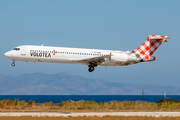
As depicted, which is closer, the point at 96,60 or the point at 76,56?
the point at 76,56

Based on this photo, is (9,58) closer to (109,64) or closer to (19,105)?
(19,105)

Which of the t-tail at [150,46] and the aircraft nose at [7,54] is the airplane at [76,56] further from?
the t-tail at [150,46]

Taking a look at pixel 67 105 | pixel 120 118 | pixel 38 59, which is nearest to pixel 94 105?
pixel 67 105

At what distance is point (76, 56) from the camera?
38.6 metres

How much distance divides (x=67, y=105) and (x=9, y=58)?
9.39 meters

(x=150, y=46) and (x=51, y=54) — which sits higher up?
(x=150, y=46)

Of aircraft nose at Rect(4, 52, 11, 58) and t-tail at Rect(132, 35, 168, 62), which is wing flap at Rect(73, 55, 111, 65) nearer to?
t-tail at Rect(132, 35, 168, 62)

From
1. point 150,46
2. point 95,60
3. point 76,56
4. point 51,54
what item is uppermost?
point 150,46

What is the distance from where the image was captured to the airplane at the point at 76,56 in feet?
124

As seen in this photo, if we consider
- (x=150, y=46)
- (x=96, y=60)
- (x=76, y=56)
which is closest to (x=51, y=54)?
(x=76, y=56)

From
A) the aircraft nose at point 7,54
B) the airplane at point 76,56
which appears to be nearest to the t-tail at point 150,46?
the airplane at point 76,56

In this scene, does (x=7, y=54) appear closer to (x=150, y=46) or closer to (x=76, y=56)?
(x=76, y=56)

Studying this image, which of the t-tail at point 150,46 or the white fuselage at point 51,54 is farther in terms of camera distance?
the t-tail at point 150,46

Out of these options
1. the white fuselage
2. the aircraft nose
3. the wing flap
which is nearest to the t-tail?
the white fuselage
